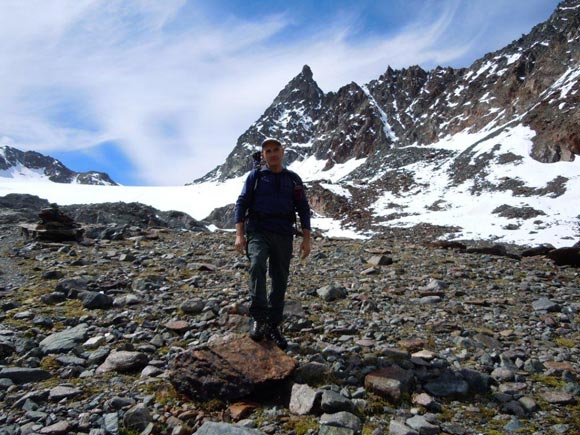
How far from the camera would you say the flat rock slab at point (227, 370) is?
4.71m

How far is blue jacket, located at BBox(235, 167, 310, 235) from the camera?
20.4 feet

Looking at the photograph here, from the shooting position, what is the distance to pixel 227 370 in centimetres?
489

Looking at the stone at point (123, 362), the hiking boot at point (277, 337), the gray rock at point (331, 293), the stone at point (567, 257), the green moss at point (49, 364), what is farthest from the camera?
the stone at point (567, 257)

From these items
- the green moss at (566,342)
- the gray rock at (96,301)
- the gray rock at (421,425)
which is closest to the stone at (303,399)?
the gray rock at (421,425)

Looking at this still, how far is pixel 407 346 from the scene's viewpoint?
19.9 feet

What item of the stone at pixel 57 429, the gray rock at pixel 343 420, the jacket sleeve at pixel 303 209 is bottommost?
the gray rock at pixel 343 420

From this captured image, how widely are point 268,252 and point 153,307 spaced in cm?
351

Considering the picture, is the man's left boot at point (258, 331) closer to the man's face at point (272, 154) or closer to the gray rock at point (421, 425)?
the gray rock at point (421, 425)

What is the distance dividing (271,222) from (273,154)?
3.66 ft

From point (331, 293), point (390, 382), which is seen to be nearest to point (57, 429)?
point (390, 382)

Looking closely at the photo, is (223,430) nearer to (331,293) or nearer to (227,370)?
(227,370)

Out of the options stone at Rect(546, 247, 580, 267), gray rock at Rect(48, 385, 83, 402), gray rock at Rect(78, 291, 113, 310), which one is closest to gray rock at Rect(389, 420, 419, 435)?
gray rock at Rect(48, 385, 83, 402)

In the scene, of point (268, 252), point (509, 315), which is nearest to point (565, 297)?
point (509, 315)

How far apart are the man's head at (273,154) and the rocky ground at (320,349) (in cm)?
287
